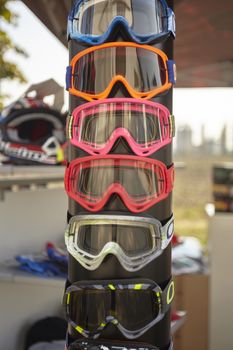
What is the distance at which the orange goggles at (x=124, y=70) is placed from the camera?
27.8 inches

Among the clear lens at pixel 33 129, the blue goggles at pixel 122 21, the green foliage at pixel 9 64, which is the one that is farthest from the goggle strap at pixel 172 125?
the green foliage at pixel 9 64

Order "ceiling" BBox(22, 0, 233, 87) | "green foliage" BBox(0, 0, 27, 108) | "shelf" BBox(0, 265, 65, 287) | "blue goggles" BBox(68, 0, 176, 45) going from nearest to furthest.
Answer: "blue goggles" BBox(68, 0, 176, 45)
"shelf" BBox(0, 265, 65, 287)
"ceiling" BBox(22, 0, 233, 87)
"green foliage" BBox(0, 0, 27, 108)

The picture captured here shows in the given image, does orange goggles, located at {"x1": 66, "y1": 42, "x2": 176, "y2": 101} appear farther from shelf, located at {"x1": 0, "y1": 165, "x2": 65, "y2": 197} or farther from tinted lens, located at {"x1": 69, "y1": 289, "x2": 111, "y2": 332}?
shelf, located at {"x1": 0, "y1": 165, "x2": 65, "y2": 197}

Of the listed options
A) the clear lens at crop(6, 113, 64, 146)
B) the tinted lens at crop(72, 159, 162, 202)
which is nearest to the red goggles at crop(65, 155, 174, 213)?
the tinted lens at crop(72, 159, 162, 202)

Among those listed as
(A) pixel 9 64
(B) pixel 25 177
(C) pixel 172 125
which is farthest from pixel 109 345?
(A) pixel 9 64

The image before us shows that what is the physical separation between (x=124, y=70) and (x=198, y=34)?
1335 mm

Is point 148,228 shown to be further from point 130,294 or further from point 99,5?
point 99,5

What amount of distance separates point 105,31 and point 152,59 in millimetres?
89

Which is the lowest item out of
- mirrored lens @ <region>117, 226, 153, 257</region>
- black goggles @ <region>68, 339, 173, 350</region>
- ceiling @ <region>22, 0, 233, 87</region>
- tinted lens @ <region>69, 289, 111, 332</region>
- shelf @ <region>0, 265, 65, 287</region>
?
black goggles @ <region>68, 339, 173, 350</region>

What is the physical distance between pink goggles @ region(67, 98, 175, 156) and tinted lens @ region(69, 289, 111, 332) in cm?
24

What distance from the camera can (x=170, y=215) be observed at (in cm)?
78

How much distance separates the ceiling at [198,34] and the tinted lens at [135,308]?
51cm

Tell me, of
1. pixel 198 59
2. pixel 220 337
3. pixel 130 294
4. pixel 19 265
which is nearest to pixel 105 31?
pixel 130 294

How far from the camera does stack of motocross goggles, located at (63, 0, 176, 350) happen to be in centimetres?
71
